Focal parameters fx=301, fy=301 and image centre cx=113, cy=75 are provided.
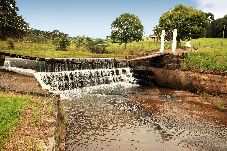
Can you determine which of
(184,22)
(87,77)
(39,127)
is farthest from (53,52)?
(39,127)

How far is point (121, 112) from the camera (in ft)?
45.1

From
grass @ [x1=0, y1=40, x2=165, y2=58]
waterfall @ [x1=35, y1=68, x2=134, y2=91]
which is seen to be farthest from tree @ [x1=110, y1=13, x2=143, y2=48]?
waterfall @ [x1=35, y1=68, x2=134, y2=91]

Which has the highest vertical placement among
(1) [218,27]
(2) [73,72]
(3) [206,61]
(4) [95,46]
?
(1) [218,27]

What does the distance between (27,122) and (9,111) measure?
0.98 m

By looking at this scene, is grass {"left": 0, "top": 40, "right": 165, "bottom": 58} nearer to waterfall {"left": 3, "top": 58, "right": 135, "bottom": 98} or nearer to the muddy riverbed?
waterfall {"left": 3, "top": 58, "right": 135, "bottom": 98}

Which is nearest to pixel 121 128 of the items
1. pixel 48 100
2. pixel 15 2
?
Answer: pixel 48 100

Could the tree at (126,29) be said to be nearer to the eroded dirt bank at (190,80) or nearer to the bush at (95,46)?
the bush at (95,46)

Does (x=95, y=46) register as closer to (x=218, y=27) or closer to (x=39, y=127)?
(x=218, y=27)

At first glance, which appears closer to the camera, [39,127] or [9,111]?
[39,127]

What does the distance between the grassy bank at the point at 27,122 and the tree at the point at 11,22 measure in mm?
39045

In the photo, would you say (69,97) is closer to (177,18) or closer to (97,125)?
(97,125)

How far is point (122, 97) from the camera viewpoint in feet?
57.4

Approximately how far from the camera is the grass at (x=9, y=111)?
25.7ft

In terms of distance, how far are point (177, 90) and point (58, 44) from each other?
23.7m
